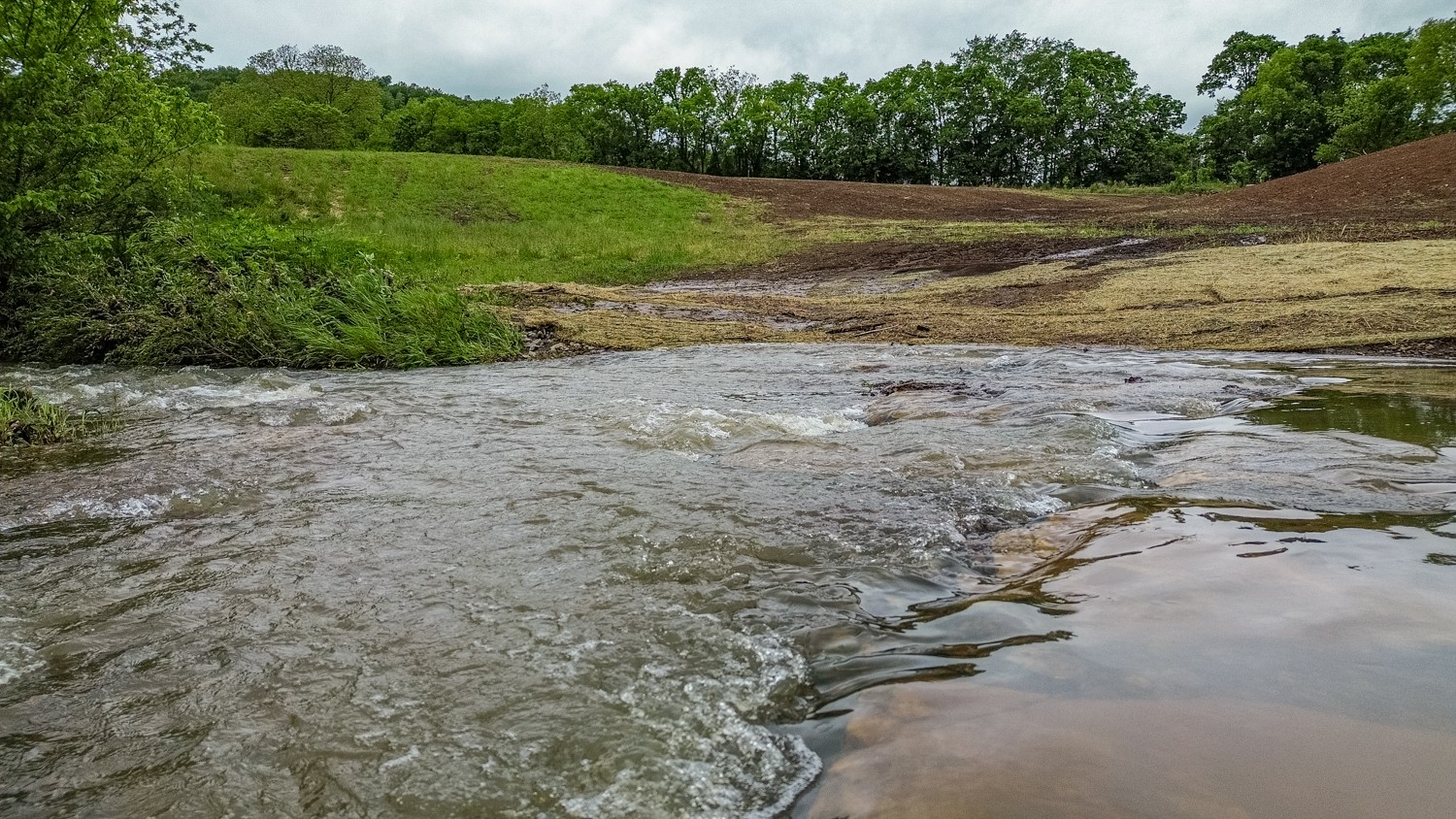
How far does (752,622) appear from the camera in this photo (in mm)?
2867

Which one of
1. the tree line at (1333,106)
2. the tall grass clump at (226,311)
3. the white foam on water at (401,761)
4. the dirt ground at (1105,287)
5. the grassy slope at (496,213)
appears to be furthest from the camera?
the tree line at (1333,106)

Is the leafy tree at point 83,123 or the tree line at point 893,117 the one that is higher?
the tree line at point 893,117

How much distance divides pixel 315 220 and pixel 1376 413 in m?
29.6

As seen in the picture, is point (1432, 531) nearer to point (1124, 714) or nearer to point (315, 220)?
point (1124, 714)

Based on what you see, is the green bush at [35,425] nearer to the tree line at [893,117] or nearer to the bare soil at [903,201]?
the bare soil at [903,201]

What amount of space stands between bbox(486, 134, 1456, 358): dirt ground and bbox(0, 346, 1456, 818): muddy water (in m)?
4.51

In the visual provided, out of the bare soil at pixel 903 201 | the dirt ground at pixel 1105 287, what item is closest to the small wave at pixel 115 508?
the dirt ground at pixel 1105 287

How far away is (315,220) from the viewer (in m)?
28.0

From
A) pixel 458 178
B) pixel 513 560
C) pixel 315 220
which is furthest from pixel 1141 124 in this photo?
pixel 513 560

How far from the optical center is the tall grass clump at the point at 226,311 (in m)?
9.94

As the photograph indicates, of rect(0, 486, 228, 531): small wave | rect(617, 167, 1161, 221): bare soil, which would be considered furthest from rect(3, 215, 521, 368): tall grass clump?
rect(617, 167, 1161, 221): bare soil

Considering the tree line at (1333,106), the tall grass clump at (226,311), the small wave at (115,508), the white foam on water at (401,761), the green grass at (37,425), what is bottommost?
the white foam on water at (401,761)

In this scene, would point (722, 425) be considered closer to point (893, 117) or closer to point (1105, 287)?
point (1105, 287)

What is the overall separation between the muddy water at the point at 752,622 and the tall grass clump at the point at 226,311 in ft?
14.9
